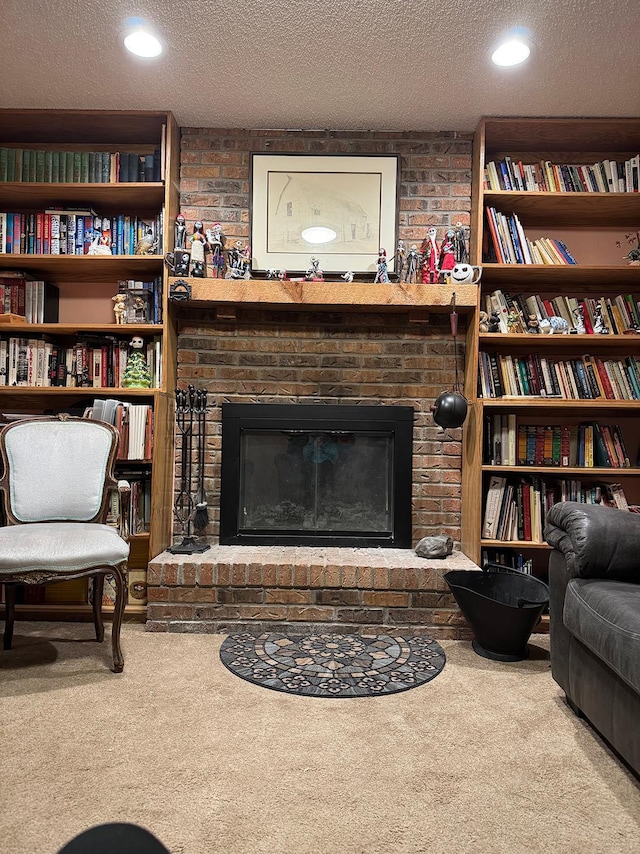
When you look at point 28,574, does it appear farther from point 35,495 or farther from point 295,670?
point 295,670

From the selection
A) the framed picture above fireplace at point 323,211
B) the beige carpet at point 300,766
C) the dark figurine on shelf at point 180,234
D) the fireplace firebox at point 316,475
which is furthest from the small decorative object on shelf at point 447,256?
the beige carpet at point 300,766

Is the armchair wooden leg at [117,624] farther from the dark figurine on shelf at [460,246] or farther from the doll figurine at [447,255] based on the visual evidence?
the dark figurine on shelf at [460,246]

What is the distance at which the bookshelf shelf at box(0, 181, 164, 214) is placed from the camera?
3021 mm

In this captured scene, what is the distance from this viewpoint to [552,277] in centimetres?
317

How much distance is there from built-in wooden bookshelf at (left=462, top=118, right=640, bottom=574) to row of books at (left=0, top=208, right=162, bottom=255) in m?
1.69

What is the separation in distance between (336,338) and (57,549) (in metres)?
1.73

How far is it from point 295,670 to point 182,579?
0.76 m

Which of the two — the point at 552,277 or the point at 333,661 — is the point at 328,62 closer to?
the point at 552,277

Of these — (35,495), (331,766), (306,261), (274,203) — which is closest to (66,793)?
(331,766)

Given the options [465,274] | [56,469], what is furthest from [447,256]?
[56,469]

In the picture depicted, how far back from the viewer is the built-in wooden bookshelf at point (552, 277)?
2.97 m

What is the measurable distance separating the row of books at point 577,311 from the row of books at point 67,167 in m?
1.87

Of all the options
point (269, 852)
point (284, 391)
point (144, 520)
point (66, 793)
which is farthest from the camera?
point (284, 391)

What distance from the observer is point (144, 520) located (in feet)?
9.99
